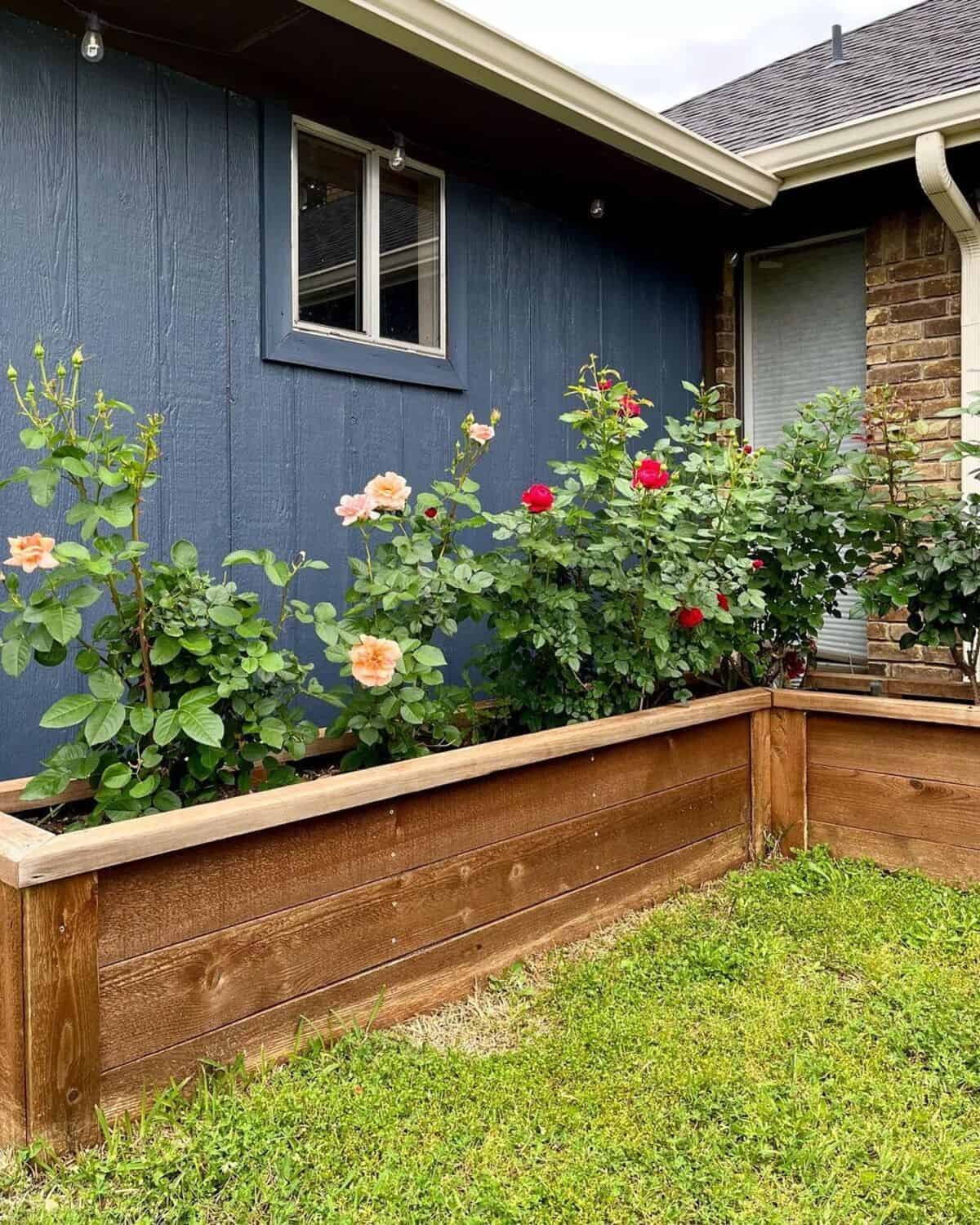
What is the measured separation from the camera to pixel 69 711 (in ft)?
5.71

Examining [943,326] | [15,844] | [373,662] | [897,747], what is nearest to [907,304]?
[943,326]

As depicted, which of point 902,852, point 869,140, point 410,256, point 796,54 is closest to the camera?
point 902,852

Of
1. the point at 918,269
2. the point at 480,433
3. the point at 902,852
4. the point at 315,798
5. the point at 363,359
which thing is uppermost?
the point at 918,269

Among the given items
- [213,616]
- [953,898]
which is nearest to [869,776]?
[953,898]

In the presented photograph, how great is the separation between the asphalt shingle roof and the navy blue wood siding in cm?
140

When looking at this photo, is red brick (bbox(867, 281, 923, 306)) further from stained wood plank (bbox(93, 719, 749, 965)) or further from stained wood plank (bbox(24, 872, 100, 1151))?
stained wood plank (bbox(24, 872, 100, 1151))

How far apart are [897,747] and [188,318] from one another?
2.35 m

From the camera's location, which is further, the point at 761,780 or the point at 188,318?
the point at 761,780

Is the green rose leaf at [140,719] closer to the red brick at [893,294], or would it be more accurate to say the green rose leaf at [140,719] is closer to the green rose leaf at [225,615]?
the green rose leaf at [225,615]

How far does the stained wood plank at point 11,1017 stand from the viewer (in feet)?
4.88

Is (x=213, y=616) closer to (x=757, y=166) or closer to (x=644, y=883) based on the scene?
(x=644, y=883)

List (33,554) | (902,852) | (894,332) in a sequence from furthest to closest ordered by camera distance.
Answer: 1. (894,332)
2. (902,852)
3. (33,554)

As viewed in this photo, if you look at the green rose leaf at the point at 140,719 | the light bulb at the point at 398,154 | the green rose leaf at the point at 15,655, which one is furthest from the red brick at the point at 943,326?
the green rose leaf at the point at 15,655

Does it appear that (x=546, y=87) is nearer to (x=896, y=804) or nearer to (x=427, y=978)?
(x=896, y=804)
